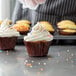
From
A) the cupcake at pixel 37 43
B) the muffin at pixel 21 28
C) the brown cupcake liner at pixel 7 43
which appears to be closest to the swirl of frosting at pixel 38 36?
the cupcake at pixel 37 43

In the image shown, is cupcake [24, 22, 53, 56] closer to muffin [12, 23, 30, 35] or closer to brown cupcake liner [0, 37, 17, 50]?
brown cupcake liner [0, 37, 17, 50]

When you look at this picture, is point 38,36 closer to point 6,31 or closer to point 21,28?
point 6,31

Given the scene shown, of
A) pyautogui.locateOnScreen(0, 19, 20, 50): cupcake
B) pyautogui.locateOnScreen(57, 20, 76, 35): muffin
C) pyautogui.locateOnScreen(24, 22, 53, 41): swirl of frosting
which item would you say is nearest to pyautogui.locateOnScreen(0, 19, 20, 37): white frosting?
pyautogui.locateOnScreen(0, 19, 20, 50): cupcake

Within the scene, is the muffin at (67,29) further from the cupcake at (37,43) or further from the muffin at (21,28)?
the cupcake at (37,43)

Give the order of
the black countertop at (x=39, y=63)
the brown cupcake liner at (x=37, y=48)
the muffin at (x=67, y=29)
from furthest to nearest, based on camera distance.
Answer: the muffin at (x=67, y=29), the brown cupcake liner at (x=37, y=48), the black countertop at (x=39, y=63)

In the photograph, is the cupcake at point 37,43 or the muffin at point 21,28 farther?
the muffin at point 21,28

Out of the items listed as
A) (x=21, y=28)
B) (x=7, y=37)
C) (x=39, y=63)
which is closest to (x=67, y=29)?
(x=21, y=28)

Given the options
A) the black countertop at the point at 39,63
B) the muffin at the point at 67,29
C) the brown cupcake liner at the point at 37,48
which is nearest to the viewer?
the black countertop at the point at 39,63

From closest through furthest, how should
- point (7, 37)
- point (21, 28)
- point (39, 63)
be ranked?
point (39, 63)
point (7, 37)
point (21, 28)

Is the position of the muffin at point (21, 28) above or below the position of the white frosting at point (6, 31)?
below
